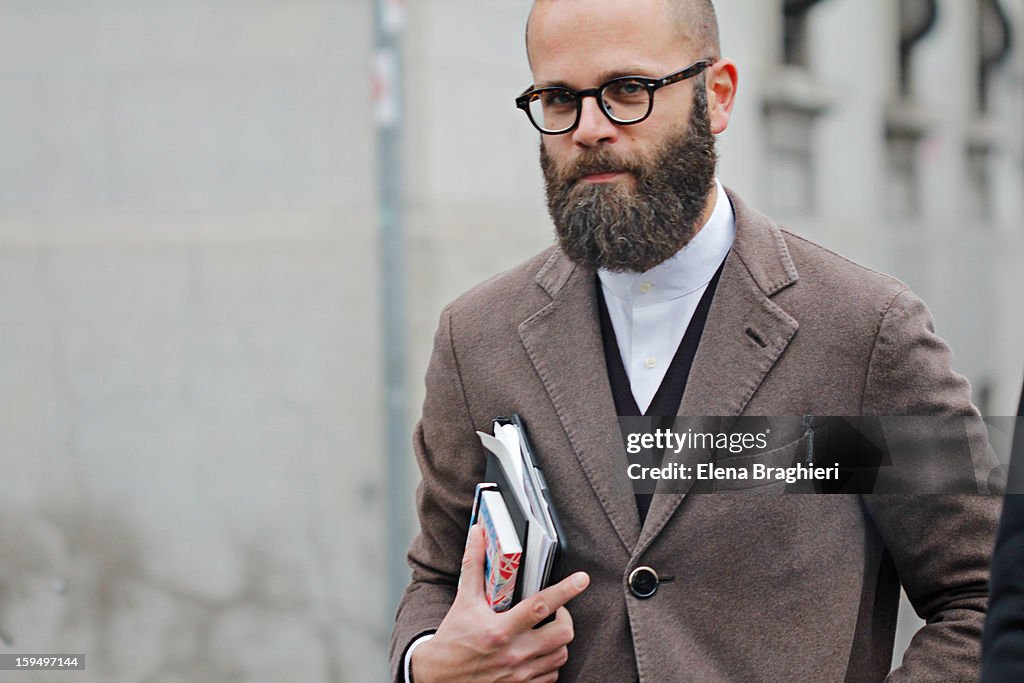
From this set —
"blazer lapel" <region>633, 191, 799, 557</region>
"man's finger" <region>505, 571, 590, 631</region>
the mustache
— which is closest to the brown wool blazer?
"blazer lapel" <region>633, 191, 799, 557</region>

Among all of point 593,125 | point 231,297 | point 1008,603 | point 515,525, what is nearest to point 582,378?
point 515,525

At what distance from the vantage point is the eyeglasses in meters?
1.86

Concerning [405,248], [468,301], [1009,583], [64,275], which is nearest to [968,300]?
[405,248]

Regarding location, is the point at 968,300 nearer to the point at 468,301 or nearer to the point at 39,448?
the point at 39,448

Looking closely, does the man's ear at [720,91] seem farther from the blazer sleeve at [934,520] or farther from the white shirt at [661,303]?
the blazer sleeve at [934,520]

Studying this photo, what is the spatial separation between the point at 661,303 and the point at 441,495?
1.63ft

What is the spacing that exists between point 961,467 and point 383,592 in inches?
133

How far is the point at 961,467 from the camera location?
1820 millimetres

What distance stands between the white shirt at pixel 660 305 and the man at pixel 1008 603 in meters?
0.91

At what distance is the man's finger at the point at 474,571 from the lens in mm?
1867

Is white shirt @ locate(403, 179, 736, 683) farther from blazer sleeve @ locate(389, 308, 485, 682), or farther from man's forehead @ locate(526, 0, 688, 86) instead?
man's forehead @ locate(526, 0, 688, 86)

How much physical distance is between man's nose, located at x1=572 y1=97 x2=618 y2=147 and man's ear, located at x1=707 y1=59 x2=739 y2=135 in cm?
21

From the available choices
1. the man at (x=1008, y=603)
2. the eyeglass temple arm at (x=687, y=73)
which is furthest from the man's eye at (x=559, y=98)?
the man at (x=1008, y=603)

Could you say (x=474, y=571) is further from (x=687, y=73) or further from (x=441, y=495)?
(x=687, y=73)
